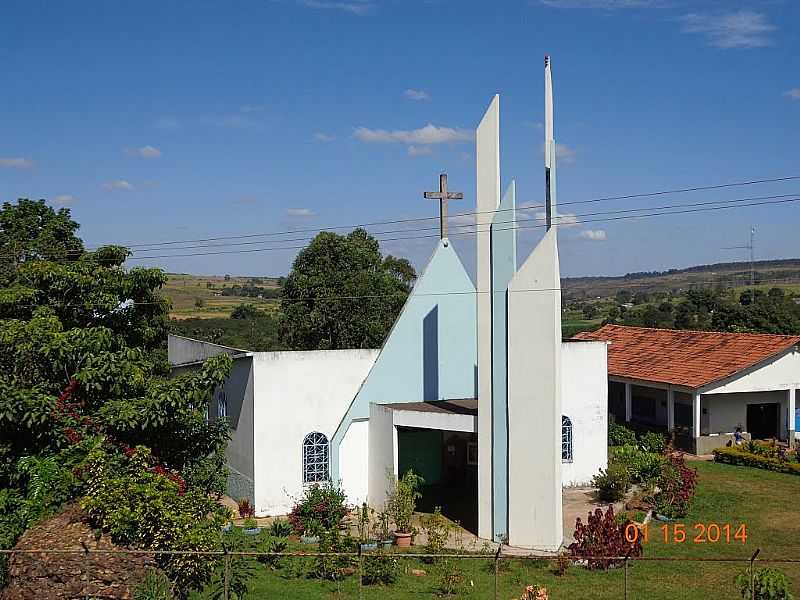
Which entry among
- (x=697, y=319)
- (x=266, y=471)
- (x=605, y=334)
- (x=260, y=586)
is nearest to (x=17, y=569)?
(x=260, y=586)

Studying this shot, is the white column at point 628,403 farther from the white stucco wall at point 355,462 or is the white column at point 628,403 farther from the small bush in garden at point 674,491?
the white stucco wall at point 355,462

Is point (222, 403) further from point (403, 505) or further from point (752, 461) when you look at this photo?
point (752, 461)

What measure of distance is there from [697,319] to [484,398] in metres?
52.7

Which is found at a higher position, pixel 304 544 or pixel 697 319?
pixel 697 319

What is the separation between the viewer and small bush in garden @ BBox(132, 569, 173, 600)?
11391 mm

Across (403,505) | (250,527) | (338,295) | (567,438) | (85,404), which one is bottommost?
(250,527)

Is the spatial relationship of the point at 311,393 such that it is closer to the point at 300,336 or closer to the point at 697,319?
the point at 300,336

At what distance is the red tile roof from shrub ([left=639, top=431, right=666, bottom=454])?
189cm

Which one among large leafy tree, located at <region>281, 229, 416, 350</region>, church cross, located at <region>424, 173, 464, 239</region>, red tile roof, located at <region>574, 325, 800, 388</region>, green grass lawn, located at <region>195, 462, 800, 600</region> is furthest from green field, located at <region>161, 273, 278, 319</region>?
green grass lawn, located at <region>195, 462, 800, 600</region>

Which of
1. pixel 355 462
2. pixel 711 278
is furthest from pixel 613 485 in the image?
pixel 711 278

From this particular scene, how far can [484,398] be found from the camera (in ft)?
55.9

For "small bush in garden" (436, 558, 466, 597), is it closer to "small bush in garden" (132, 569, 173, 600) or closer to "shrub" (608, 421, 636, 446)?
"small bush in garden" (132, 569, 173, 600)

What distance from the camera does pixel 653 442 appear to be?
27.5 m
